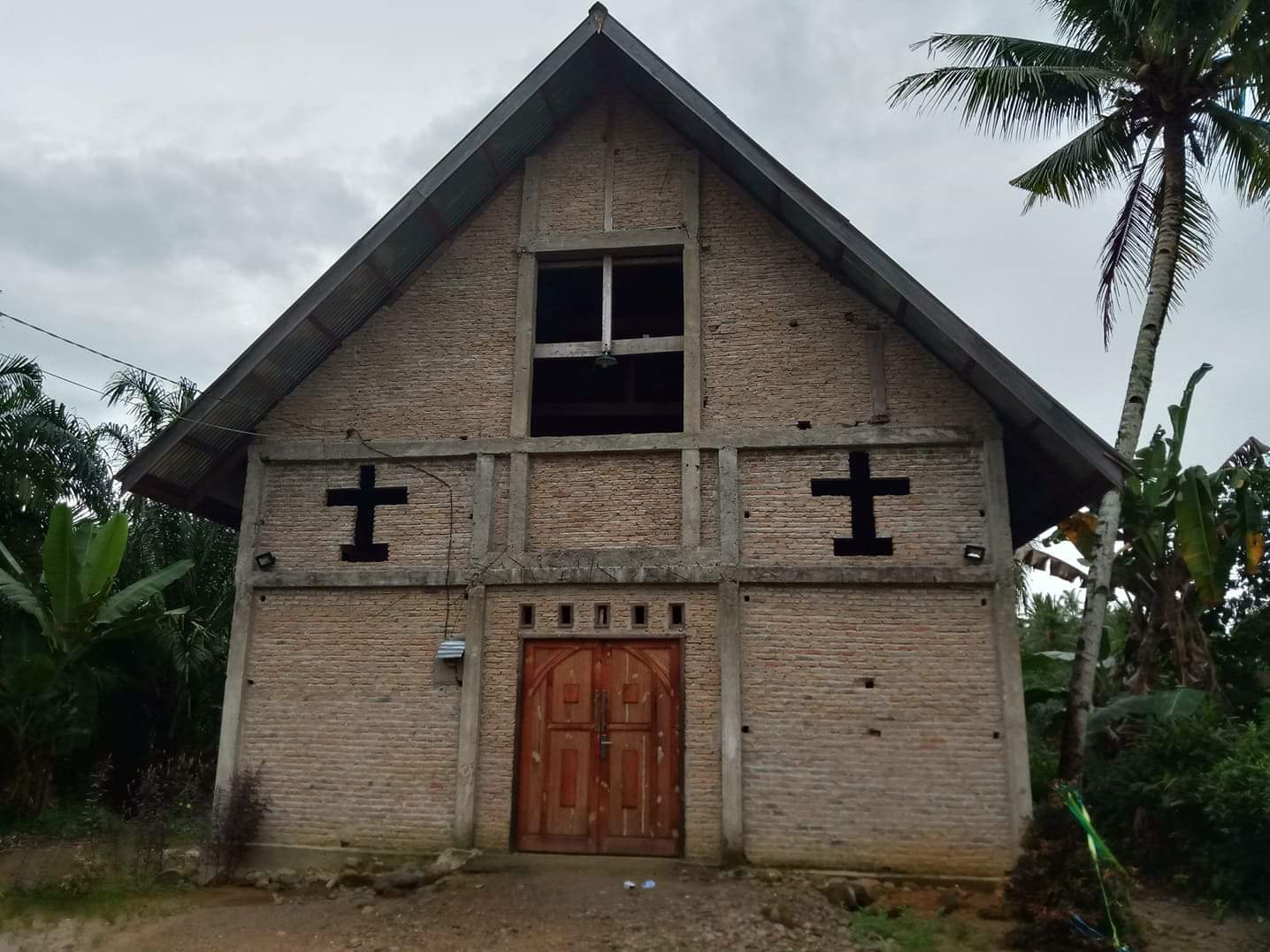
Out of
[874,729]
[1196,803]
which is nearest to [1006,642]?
[874,729]

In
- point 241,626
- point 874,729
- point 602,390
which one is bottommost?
point 874,729

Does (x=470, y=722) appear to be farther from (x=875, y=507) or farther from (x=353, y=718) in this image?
(x=875, y=507)

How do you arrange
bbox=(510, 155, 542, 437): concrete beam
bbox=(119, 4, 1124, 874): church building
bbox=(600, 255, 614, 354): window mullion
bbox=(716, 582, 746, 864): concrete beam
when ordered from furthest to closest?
bbox=(600, 255, 614, 354): window mullion → bbox=(510, 155, 542, 437): concrete beam → bbox=(119, 4, 1124, 874): church building → bbox=(716, 582, 746, 864): concrete beam

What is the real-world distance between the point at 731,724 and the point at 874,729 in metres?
1.33

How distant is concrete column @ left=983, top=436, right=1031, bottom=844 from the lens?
8.45m

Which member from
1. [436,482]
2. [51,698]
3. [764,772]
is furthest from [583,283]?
[51,698]

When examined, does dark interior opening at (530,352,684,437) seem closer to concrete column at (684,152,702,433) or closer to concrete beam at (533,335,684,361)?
concrete beam at (533,335,684,361)

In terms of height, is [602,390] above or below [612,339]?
above

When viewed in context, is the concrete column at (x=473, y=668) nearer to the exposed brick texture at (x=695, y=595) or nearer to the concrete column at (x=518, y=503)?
the exposed brick texture at (x=695, y=595)

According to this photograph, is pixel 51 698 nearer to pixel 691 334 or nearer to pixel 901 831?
pixel 691 334

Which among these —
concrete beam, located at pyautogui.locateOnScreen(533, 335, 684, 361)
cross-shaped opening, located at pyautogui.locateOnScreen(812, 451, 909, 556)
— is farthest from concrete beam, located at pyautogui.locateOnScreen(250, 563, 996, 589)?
concrete beam, located at pyautogui.locateOnScreen(533, 335, 684, 361)

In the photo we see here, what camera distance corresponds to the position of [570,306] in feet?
42.7

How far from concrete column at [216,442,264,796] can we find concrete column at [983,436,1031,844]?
7477mm

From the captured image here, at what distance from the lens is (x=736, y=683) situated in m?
9.00
